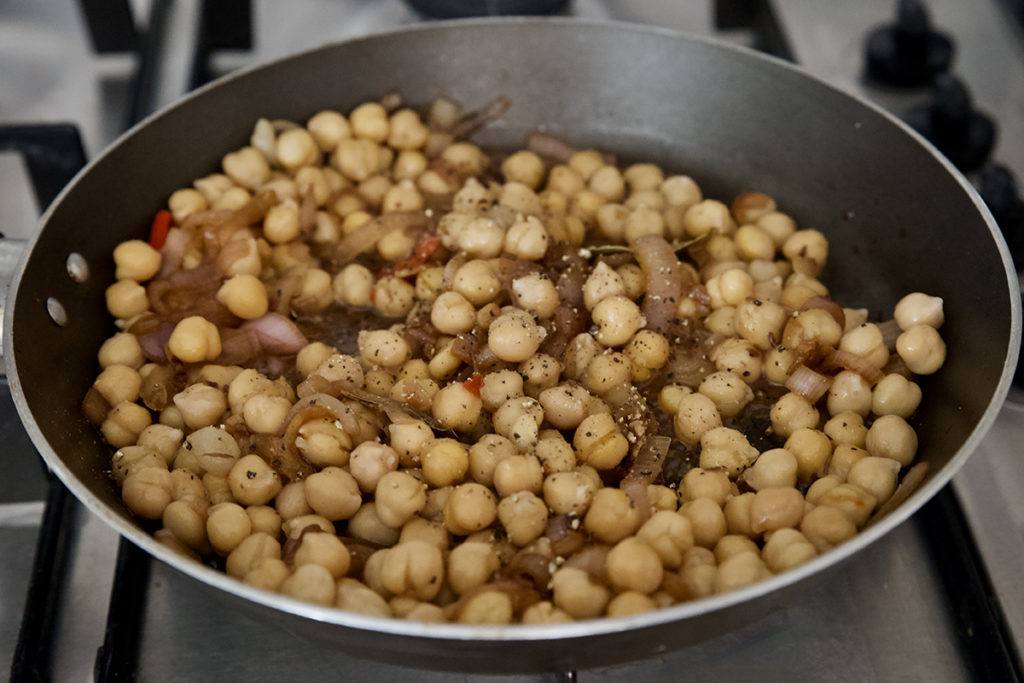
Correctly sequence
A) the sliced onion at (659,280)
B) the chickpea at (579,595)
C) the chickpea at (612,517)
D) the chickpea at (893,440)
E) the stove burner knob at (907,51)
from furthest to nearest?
the stove burner knob at (907,51)
the sliced onion at (659,280)
the chickpea at (893,440)
the chickpea at (612,517)
the chickpea at (579,595)

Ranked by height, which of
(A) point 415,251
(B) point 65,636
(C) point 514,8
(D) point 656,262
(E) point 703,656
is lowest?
(B) point 65,636

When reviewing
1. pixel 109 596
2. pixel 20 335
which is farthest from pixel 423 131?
pixel 109 596

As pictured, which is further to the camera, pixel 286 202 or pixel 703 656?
pixel 286 202

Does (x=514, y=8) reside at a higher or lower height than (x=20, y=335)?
higher

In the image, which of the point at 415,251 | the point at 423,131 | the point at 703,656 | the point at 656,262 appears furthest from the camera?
the point at 423,131

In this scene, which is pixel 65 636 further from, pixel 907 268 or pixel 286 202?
pixel 907 268

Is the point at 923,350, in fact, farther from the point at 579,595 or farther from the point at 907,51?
the point at 907,51

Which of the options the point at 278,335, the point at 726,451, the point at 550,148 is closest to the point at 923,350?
the point at 726,451

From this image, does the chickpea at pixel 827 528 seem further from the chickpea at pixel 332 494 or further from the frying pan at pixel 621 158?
the chickpea at pixel 332 494

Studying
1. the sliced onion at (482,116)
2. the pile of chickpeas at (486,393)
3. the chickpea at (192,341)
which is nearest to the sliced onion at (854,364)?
the pile of chickpeas at (486,393)
